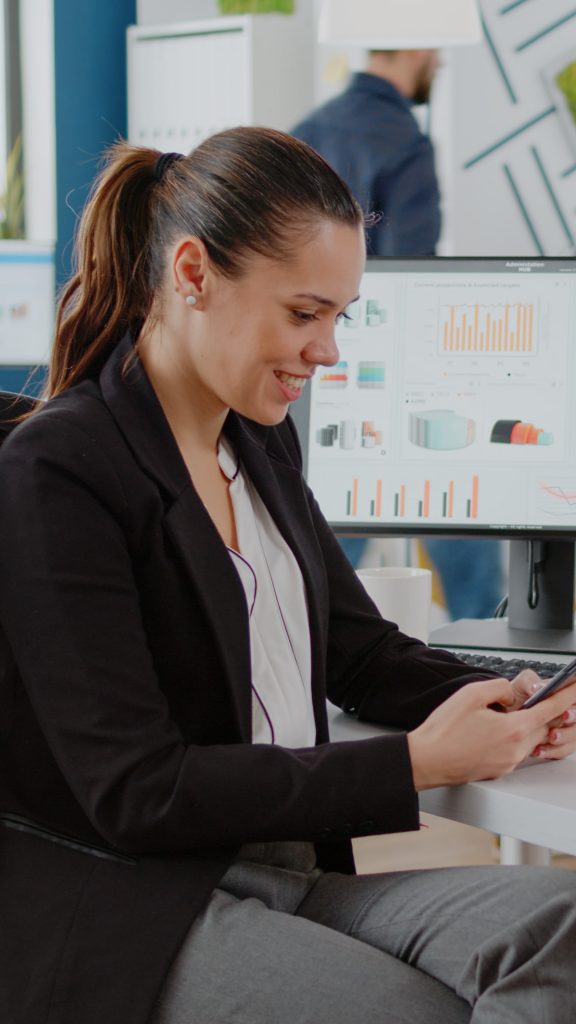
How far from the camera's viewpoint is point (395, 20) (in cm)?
274

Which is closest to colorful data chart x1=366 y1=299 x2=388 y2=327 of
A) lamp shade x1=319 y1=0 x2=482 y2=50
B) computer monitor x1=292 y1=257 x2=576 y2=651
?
computer monitor x1=292 y1=257 x2=576 y2=651

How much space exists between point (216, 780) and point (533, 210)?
266 centimetres

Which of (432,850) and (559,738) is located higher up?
(559,738)

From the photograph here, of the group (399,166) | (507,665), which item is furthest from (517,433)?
(399,166)

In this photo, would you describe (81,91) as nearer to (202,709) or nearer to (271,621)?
(271,621)

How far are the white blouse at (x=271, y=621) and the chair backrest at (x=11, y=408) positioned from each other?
21cm

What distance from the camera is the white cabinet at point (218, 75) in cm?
368

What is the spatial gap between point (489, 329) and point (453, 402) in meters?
0.10

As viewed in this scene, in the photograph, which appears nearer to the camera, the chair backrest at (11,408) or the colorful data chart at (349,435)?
the chair backrest at (11,408)

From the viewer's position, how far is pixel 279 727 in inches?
48.1

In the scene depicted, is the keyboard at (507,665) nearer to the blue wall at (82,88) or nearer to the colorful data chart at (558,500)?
the colorful data chart at (558,500)

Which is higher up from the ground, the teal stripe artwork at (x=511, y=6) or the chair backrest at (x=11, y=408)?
the teal stripe artwork at (x=511, y=6)

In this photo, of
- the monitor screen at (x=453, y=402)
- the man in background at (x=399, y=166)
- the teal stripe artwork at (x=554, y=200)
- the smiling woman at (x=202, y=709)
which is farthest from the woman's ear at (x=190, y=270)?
the teal stripe artwork at (x=554, y=200)

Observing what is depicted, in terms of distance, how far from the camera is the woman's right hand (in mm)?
1101
